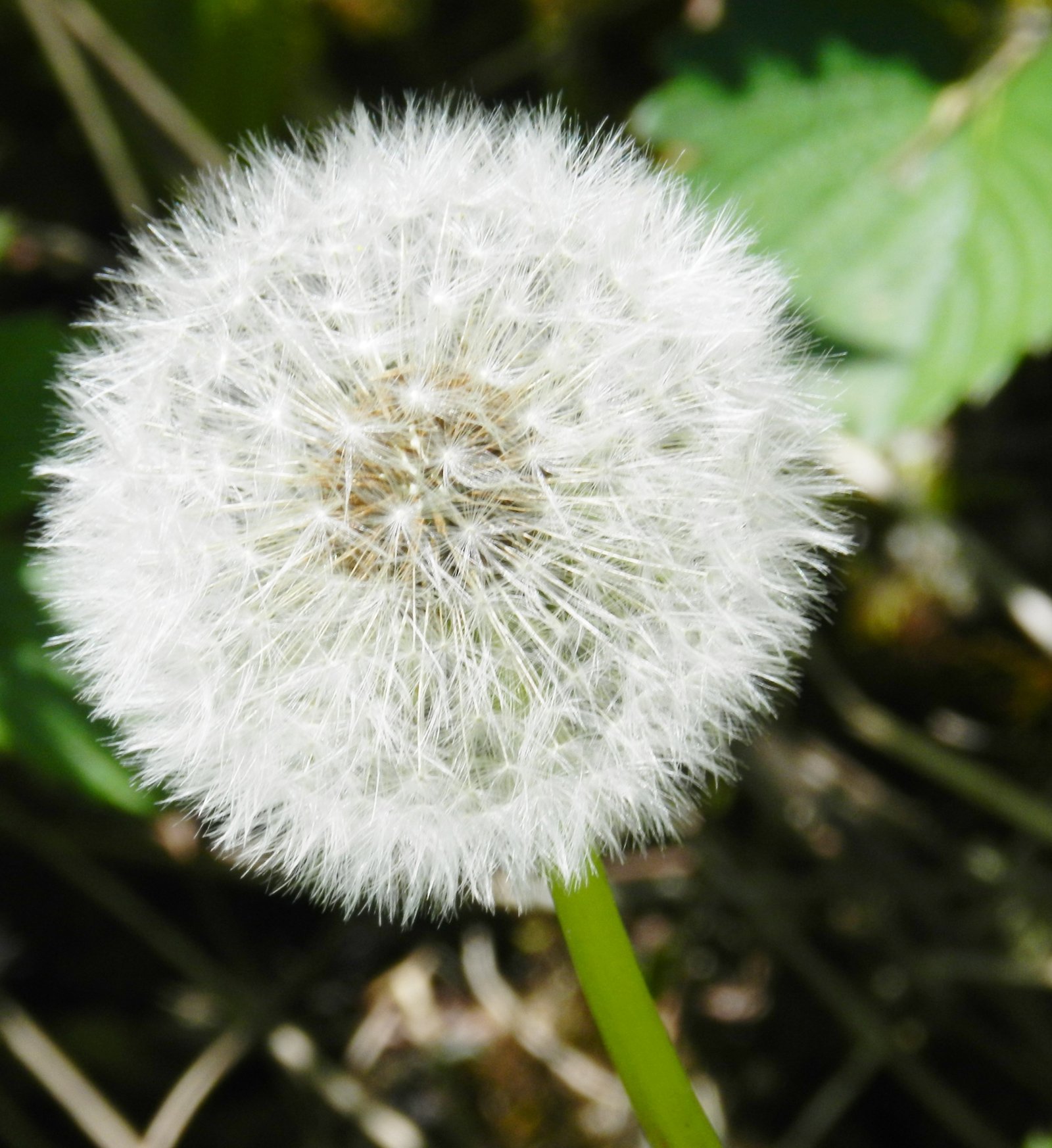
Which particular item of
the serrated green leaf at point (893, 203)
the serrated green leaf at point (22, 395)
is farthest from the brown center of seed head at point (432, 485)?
the serrated green leaf at point (893, 203)

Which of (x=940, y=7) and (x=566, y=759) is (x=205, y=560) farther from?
(x=940, y=7)

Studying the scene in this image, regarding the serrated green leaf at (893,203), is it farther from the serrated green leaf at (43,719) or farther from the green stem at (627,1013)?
the serrated green leaf at (43,719)

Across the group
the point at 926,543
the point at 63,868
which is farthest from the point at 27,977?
the point at 926,543

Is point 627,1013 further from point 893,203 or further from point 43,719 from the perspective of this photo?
point 893,203

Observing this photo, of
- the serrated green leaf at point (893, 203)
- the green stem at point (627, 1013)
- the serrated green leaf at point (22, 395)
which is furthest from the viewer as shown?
the serrated green leaf at point (893, 203)

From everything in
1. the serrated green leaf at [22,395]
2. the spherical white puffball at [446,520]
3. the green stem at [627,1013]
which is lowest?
the green stem at [627,1013]

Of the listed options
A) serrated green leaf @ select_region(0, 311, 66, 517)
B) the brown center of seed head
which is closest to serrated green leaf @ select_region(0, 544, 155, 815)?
serrated green leaf @ select_region(0, 311, 66, 517)
